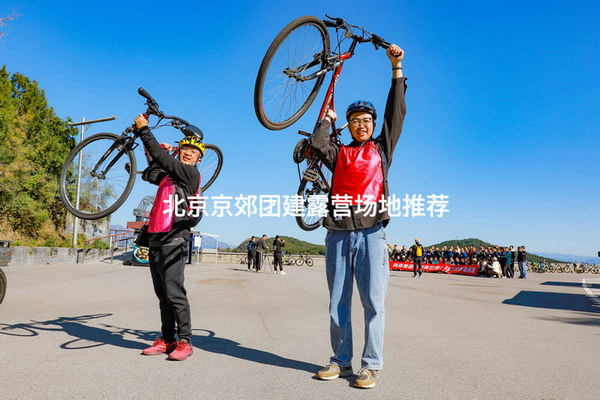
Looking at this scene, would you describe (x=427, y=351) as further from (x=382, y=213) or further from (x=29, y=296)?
(x=29, y=296)

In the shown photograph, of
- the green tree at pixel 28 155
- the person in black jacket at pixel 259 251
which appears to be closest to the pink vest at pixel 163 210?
the person in black jacket at pixel 259 251

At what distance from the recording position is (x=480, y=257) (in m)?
27.5

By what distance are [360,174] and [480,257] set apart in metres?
27.0

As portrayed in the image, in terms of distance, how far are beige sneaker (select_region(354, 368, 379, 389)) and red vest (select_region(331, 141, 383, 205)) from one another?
4.22ft

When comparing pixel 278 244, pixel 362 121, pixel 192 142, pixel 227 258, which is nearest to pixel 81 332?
pixel 192 142

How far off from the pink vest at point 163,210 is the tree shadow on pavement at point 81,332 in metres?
1.27

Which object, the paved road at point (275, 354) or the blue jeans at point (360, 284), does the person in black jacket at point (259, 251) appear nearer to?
the paved road at point (275, 354)

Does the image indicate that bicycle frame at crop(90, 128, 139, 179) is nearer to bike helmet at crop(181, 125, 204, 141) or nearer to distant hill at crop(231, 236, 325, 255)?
bike helmet at crop(181, 125, 204, 141)

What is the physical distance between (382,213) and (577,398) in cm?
184

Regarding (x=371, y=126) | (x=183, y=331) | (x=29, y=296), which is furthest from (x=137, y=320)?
(x=371, y=126)

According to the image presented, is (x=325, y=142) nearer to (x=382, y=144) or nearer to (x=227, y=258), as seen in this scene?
(x=382, y=144)

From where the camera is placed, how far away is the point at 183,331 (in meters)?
3.88

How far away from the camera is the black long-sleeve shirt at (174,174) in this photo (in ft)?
12.7

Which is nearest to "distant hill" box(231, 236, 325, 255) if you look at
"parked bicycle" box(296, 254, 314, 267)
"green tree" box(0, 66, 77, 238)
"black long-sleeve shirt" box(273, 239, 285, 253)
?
"parked bicycle" box(296, 254, 314, 267)
